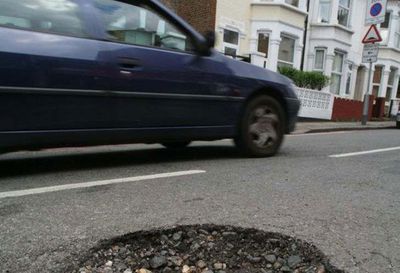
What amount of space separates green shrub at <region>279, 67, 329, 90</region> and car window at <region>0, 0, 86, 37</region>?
1193cm

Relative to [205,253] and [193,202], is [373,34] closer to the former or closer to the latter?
[193,202]

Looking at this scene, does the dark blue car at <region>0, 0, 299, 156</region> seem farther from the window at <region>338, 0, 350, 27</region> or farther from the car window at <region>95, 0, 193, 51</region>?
the window at <region>338, 0, 350, 27</region>

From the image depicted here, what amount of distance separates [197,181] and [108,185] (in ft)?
2.71

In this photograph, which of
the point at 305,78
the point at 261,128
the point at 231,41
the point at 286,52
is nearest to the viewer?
the point at 261,128

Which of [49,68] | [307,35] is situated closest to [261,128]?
[49,68]

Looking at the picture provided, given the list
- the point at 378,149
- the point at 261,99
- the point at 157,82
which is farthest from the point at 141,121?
the point at 378,149

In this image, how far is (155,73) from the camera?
15.6 ft

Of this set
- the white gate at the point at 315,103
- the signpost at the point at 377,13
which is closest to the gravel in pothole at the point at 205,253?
the white gate at the point at 315,103

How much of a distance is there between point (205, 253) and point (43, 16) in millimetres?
2736

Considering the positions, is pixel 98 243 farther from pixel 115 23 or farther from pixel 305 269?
pixel 115 23

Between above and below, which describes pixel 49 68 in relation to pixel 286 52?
below

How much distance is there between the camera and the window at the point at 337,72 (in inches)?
821

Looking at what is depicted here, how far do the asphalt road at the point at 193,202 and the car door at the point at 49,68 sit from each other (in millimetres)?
564

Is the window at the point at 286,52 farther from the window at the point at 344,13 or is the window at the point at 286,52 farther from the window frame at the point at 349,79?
the window frame at the point at 349,79
